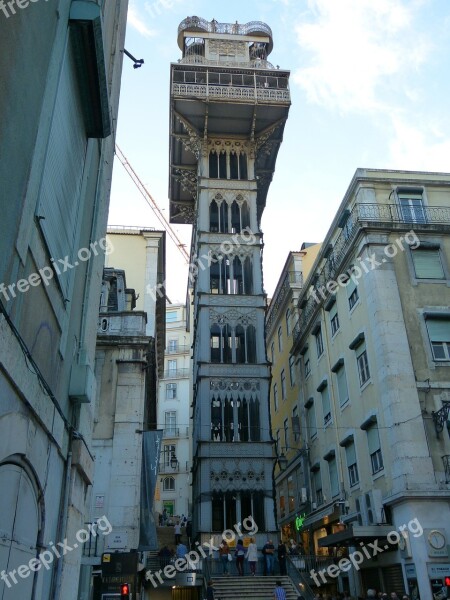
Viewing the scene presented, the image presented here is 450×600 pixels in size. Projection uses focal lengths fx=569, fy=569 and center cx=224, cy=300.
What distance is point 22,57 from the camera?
18.3 ft

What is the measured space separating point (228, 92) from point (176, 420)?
4100cm

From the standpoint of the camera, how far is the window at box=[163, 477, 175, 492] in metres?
65.2

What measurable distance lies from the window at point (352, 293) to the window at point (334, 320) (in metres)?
2.40

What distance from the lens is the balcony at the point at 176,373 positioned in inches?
2901

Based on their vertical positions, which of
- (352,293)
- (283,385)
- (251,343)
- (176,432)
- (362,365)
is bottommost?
(362,365)

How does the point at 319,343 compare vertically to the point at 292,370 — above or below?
below

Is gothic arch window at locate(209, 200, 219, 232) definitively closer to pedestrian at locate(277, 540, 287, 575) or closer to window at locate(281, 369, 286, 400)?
window at locate(281, 369, 286, 400)

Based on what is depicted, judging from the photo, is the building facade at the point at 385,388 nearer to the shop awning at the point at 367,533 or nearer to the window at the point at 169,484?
the shop awning at the point at 367,533

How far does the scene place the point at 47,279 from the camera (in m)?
6.82

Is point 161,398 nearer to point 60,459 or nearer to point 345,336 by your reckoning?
point 345,336

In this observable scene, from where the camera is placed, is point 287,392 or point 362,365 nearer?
point 362,365

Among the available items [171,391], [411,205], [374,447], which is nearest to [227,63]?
[411,205]

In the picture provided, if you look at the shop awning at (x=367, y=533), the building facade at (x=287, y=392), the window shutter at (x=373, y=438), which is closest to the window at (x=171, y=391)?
the building facade at (x=287, y=392)

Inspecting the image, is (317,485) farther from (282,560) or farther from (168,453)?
(168,453)
